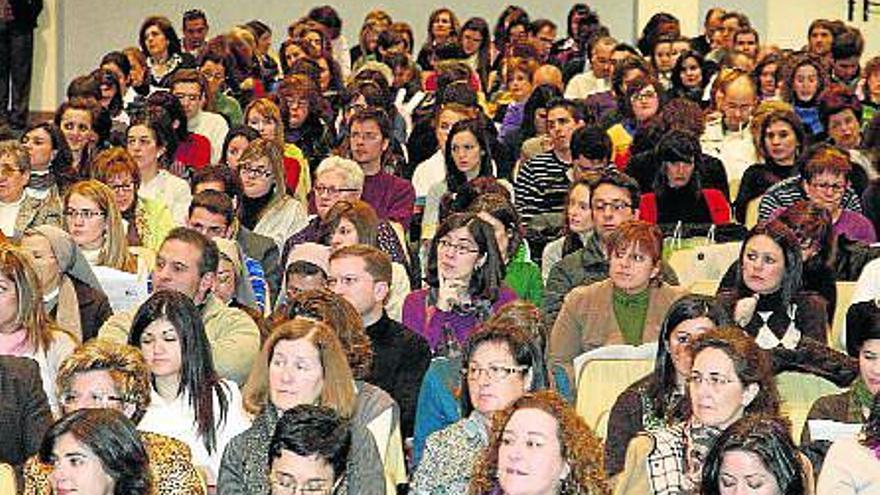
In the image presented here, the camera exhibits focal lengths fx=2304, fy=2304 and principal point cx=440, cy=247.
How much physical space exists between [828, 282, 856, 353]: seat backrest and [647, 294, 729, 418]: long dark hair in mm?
1679

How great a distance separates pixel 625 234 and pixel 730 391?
76.8 inches

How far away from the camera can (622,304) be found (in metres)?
8.30

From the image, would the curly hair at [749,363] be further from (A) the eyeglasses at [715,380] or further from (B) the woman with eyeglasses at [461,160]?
(B) the woman with eyeglasses at [461,160]

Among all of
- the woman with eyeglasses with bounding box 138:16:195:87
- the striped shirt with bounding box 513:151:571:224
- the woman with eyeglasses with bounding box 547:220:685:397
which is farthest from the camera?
the woman with eyeglasses with bounding box 138:16:195:87

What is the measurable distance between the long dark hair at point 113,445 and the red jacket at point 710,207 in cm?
501

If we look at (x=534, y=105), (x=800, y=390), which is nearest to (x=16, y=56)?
(x=534, y=105)

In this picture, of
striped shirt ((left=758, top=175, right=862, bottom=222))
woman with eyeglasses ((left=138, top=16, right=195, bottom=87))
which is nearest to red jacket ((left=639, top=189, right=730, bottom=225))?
striped shirt ((left=758, top=175, right=862, bottom=222))

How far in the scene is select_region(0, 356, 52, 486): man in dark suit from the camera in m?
6.61

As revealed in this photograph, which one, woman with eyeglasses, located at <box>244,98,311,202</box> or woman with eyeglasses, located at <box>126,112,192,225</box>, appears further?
woman with eyeglasses, located at <box>244,98,311,202</box>

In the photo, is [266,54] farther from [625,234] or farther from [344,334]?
[344,334]

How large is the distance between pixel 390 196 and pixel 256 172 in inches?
35.4

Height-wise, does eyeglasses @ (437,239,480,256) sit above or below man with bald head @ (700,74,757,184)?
below

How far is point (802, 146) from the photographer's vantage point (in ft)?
36.8

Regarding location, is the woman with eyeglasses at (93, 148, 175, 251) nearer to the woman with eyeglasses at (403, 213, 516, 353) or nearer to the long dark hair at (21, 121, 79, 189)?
the long dark hair at (21, 121, 79, 189)
